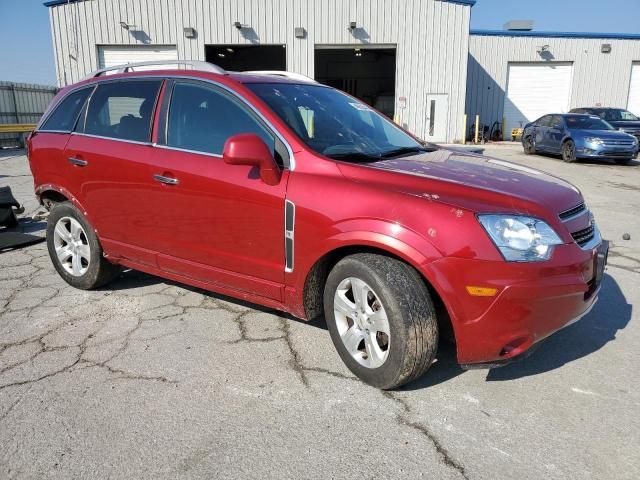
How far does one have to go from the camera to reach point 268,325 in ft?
12.2

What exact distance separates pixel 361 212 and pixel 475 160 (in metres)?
1.23

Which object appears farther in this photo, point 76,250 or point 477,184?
point 76,250

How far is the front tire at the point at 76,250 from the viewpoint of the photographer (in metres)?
4.22

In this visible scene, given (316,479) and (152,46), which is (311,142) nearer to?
(316,479)

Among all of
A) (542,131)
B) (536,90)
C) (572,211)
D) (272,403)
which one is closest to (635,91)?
(536,90)

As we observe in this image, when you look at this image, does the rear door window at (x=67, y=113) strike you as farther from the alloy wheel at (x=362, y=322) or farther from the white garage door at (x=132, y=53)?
the white garage door at (x=132, y=53)

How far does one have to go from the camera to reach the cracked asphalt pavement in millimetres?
2270

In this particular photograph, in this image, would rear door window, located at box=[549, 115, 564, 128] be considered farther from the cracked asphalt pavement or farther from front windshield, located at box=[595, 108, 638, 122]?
the cracked asphalt pavement

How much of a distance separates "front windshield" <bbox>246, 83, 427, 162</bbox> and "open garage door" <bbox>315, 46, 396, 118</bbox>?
30.3 m

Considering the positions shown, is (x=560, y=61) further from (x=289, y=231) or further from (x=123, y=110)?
(x=289, y=231)

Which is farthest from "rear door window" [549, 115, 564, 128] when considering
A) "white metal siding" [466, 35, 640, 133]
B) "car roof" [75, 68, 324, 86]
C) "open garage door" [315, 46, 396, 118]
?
"open garage door" [315, 46, 396, 118]

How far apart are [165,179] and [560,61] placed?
27.1m

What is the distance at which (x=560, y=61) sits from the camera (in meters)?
25.5

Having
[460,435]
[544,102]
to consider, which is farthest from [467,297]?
[544,102]
